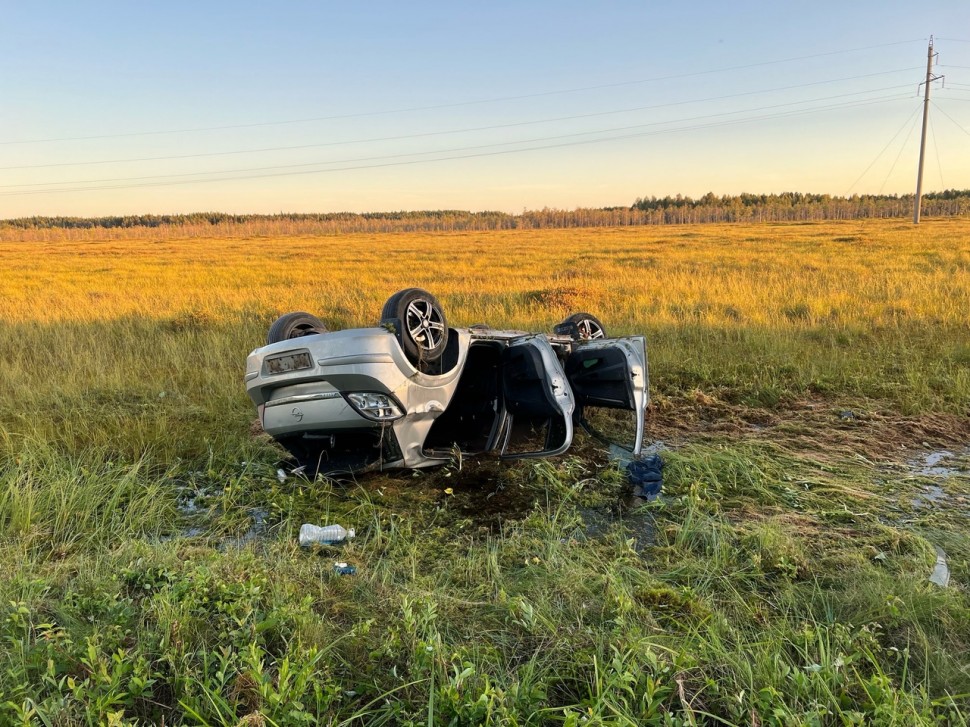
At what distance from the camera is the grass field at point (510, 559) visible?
1888mm

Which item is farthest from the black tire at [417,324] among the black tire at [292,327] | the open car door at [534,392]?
the black tire at [292,327]

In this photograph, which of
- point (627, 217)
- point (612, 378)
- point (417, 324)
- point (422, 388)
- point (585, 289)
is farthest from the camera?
point (627, 217)

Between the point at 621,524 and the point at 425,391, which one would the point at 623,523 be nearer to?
the point at 621,524

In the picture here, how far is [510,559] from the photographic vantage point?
307cm

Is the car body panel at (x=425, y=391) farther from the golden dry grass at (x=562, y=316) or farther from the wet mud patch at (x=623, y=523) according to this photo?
the golden dry grass at (x=562, y=316)

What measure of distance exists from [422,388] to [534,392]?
3.05ft

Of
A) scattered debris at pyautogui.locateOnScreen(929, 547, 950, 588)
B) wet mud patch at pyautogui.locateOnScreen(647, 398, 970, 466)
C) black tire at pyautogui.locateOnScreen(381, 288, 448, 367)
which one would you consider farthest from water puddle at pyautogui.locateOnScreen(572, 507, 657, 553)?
wet mud patch at pyautogui.locateOnScreen(647, 398, 970, 466)

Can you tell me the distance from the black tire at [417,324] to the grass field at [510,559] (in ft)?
3.06

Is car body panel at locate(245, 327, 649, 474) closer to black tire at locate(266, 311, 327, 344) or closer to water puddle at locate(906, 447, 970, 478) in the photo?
black tire at locate(266, 311, 327, 344)

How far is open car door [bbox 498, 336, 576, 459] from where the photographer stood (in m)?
4.07

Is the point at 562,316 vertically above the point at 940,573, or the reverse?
the point at 562,316

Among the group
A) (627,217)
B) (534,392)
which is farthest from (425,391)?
(627,217)

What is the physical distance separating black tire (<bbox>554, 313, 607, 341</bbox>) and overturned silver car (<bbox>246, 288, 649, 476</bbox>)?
0.77m

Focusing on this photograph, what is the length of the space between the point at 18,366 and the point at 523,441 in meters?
6.04
